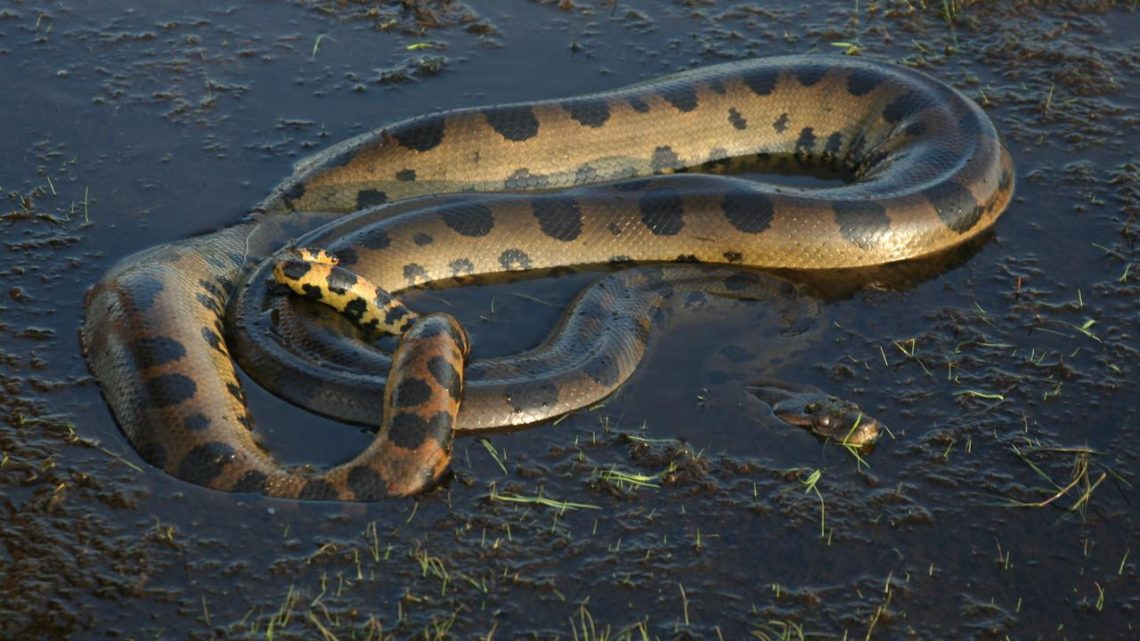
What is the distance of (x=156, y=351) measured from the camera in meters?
9.12

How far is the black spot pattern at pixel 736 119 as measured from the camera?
12.8 meters

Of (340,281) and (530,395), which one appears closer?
(530,395)

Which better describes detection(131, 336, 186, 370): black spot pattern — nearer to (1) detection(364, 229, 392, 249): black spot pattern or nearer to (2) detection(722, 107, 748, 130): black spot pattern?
(1) detection(364, 229, 392, 249): black spot pattern

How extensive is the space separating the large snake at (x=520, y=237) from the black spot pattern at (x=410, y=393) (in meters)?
0.01

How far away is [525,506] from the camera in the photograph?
28.0 ft

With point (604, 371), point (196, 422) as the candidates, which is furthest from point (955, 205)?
point (196, 422)

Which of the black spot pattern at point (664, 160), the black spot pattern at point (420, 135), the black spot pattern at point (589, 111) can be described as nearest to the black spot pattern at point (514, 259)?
the black spot pattern at point (420, 135)

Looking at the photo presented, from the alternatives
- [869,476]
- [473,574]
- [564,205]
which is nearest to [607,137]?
[564,205]

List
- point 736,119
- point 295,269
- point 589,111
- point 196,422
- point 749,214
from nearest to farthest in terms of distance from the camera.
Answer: point 196,422, point 295,269, point 749,214, point 589,111, point 736,119

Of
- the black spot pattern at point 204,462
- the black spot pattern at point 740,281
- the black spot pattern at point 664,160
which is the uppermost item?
the black spot pattern at point 204,462

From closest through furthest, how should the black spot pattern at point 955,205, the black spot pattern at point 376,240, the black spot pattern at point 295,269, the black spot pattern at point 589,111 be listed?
1. the black spot pattern at point 295,269
2. the black spot pattern at point 376,240
3. the black spot pattern at point 955,205
4. the black spot pattern at point 589,111

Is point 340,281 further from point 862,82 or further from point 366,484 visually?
point 862,82

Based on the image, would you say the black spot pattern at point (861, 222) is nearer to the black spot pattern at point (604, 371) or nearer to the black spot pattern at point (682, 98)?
the black spot pattern at point (682, 98)

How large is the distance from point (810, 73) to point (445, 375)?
575cm
